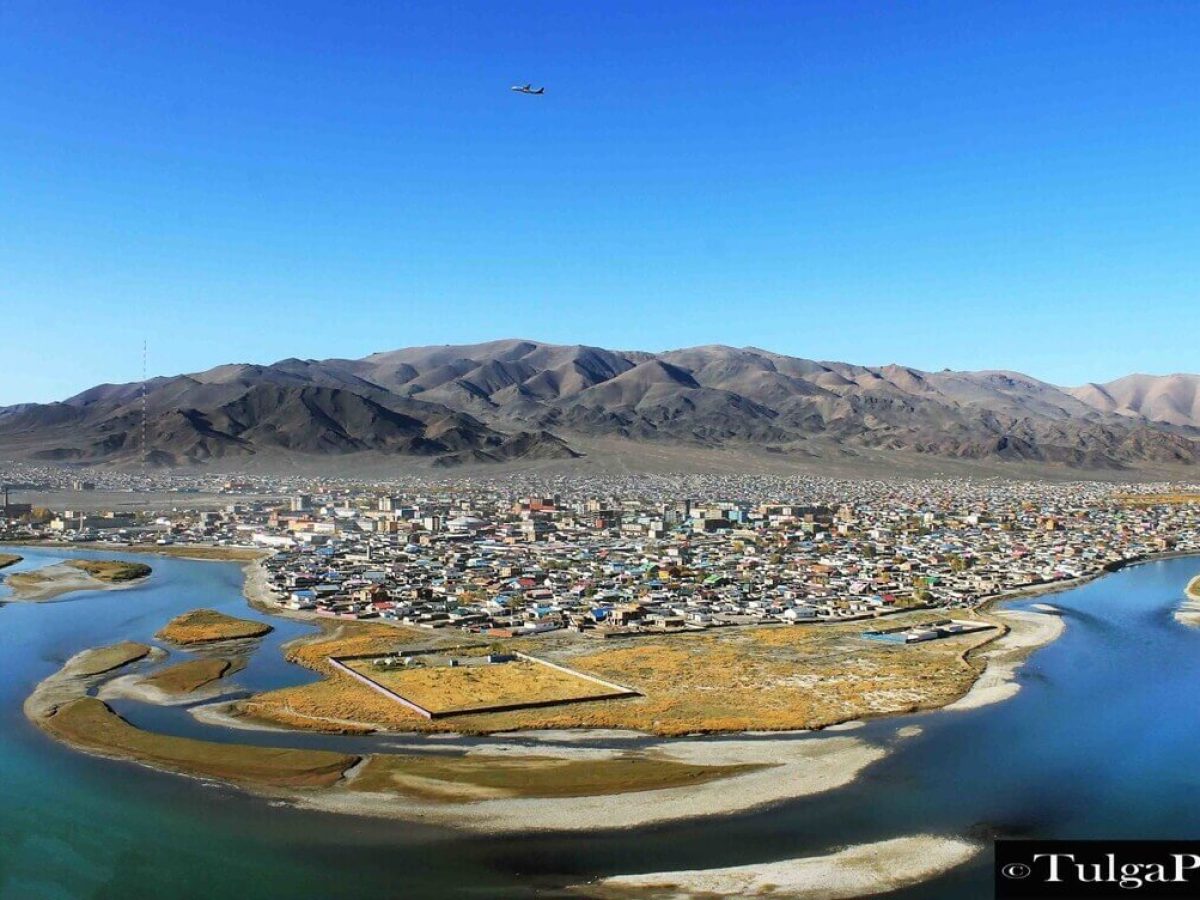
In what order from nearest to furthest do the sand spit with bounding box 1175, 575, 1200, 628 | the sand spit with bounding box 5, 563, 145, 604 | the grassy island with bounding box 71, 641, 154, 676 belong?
the grassy island with bounding box 71, 641, 154, 676 < the sand spit with bounding box 1175, 575, 1200, 628 < the sand spit with bounding box 5, 563, 145, 604

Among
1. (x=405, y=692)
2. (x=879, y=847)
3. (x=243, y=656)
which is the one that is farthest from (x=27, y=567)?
(x=879, y=847)

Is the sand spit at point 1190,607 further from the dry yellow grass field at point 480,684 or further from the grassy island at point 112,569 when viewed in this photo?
the grassy island at point 112,569

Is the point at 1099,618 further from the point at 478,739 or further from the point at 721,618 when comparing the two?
the point at 478,739

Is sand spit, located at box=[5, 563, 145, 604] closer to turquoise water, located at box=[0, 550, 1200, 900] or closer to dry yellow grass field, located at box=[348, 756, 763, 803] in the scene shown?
turquoise water, located at box=[0, 550, 1200, 900]

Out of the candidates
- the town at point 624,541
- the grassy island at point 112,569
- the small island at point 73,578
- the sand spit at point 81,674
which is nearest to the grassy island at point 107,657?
the sand spit at point 81,674

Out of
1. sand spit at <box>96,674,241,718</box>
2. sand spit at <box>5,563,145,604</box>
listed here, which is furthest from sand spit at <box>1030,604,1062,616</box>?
sand spit at <box>5,563,145,604</box>

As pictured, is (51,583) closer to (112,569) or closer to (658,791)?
(112,569)

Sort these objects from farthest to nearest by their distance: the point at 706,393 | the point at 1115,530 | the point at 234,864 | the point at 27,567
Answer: the point at 706,393 < the point at 1115,530 < the point at 27,567 < the point at 234,864
